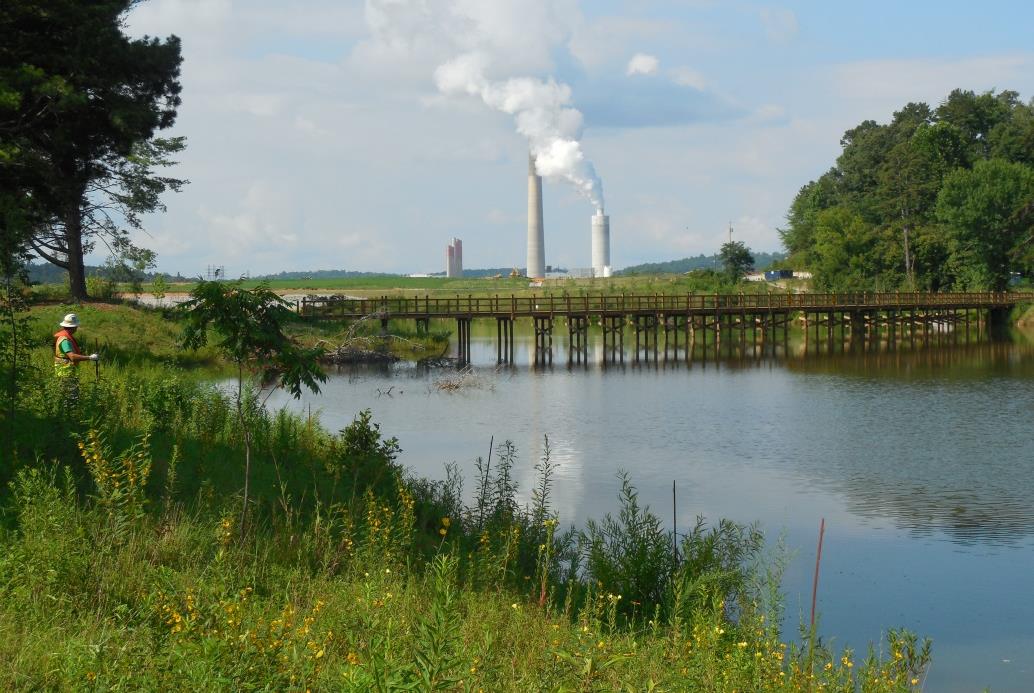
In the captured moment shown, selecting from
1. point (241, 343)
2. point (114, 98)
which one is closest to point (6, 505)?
point (241, 343)

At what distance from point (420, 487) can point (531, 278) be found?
12443 cm

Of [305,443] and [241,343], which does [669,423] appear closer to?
[305,443]

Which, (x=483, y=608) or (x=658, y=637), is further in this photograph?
(x=658, y=637)

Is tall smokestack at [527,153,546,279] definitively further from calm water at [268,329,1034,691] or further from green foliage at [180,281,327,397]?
green foliage at [180,281,327,397]

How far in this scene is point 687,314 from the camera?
64625 millimetres

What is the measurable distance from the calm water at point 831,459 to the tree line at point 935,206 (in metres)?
36.1

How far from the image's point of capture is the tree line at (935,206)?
269 feet

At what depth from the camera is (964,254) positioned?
275ft

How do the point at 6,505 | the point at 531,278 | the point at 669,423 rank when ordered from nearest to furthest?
the point at 6,505
the point at 669,423
the point at 531,278

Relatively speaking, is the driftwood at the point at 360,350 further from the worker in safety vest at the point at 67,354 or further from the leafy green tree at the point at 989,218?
the leafy green tree at the point at 989,218

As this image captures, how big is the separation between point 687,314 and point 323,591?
56.2 meters

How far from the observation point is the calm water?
14.0 metres

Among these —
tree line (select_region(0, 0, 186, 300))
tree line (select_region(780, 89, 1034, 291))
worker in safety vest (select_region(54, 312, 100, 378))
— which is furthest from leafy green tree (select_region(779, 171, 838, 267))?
worker in safety vest (select_region(54, 312, 100, 378))

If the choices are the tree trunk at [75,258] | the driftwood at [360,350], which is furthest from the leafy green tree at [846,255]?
the tree trunk at [75,258]
